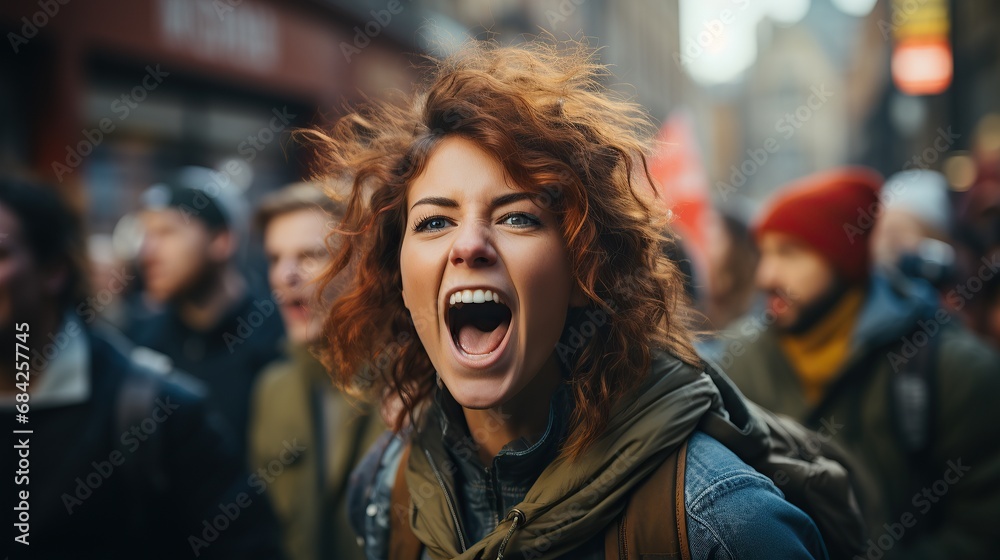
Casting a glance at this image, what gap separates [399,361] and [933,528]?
2.54 m

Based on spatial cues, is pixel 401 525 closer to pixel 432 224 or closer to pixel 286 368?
pixel 432 224

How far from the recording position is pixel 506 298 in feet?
5.78

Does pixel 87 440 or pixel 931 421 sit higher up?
pixel 87 440

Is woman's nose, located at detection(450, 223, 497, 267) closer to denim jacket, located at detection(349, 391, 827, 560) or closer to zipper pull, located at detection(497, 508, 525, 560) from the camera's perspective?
denim jacket, located at detection(349, 391, 827, 560)

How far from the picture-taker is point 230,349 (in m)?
4.95

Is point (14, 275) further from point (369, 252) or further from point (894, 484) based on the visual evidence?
point (894, 484)

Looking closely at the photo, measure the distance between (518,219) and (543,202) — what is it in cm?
7

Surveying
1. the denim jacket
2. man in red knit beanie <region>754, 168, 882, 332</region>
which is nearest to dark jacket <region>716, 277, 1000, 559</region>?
man in red knit beanie <region>754, 168, 882, 332</region>

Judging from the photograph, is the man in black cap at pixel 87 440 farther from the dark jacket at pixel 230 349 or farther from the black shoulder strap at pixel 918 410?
the black shoulder strap at pixel 918 410

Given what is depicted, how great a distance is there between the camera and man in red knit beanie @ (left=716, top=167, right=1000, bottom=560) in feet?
10.9

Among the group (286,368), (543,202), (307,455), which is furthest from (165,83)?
(543,202)

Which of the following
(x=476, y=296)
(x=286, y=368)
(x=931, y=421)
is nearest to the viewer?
(x=476, y=296)

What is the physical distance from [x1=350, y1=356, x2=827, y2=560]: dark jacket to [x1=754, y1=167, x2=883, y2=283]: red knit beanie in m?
2.28

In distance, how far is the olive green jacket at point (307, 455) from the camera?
3539 mm
